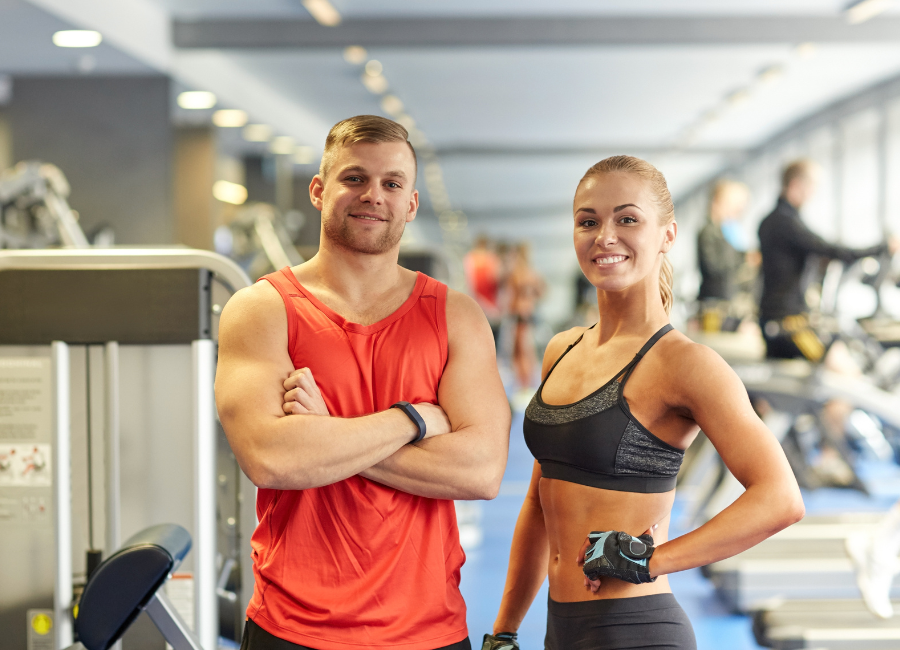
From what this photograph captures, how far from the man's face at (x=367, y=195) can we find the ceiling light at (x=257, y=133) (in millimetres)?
9696

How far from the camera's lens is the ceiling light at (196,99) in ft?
28.7

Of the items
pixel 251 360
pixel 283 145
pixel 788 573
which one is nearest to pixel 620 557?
pixel 251 360

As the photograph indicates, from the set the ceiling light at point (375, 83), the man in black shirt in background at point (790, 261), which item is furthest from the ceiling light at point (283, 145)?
the man in black shirt in background at point (790, 261)

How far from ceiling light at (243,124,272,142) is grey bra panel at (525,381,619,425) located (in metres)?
9.88

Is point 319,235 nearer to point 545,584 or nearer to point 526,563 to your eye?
point 545,584

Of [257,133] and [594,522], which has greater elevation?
[257,133]

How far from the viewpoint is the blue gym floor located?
11.2 ft

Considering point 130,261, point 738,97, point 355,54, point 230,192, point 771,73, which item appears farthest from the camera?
point 230,192

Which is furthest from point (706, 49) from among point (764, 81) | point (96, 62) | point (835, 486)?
point (96, 62)

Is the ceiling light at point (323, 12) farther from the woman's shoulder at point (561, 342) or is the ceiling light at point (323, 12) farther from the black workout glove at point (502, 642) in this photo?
the black workout glove at point (502, 642)

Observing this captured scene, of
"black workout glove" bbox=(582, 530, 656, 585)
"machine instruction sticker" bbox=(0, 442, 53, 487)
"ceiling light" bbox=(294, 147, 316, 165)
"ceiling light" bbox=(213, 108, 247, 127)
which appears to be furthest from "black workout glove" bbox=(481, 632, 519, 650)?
"ceiling light" bbox=(294, 147, 316, 165)

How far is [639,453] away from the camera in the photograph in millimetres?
1363

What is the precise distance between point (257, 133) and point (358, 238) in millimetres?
10228

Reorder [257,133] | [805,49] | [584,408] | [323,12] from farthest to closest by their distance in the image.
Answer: [257,133], [805,49], [323,12], [584,408]
